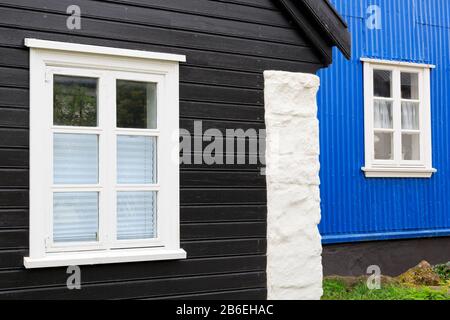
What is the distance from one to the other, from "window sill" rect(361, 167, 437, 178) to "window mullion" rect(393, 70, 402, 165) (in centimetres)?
17

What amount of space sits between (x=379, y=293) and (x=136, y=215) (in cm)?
431

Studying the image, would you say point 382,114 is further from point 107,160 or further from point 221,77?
point 107,160

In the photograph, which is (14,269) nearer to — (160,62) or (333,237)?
(160,62)

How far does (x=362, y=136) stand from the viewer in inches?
390

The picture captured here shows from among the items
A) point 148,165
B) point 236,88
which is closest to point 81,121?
point 148,165

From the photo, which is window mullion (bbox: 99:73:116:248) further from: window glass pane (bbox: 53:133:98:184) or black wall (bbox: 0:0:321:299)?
black wall (bbox: 0:0:321:299)

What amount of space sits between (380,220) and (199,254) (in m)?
5.01

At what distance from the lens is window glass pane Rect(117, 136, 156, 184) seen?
555cm

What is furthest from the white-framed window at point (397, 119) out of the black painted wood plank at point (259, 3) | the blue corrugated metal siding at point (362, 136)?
the black painted wood plank at point (259, 3)

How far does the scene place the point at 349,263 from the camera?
977 centimetres

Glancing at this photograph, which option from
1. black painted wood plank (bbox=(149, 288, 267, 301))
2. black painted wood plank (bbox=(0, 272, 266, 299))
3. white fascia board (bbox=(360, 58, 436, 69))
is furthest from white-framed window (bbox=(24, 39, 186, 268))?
white fascia board (bbox=(360, 58, 436, 69))

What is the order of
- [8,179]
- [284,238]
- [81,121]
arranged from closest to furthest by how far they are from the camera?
[8,179] < [81,121] < [284,238]

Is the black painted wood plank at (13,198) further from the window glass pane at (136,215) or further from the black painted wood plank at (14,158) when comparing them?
the window glass pane at (136,215)

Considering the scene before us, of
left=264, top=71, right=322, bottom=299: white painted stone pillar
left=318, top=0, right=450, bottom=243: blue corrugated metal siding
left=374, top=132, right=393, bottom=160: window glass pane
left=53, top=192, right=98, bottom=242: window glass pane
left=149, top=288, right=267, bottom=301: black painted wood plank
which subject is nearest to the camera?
left=53, top=192, right=98, bottom=242: window glass pane
